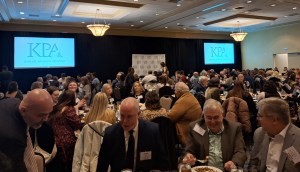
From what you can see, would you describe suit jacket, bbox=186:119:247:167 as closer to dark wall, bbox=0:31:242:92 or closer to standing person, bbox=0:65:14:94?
standing person, bbox=0:65:14:94

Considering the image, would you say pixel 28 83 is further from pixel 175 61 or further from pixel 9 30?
pixel 175 61

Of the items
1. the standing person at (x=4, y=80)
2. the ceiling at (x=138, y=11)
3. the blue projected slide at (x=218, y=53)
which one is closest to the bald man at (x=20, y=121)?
the standing person at (x=4, y=80)

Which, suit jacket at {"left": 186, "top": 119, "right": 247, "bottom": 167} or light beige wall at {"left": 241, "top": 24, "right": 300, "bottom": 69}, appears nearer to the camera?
suit jacket at {"left": 186, "top": 119, "right": 247, "bottom": 167}

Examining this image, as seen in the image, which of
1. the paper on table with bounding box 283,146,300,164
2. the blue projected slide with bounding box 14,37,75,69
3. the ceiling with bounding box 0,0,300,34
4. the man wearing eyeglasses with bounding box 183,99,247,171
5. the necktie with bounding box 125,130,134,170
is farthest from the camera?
the blue projected slide with bounding box 14,37,75,69

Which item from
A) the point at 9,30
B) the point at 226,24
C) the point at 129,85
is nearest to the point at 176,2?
the point at 129,85

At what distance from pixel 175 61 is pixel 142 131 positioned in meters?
13.5

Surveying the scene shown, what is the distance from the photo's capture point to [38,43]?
11.6 metres

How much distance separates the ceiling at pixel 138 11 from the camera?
27.8 ft

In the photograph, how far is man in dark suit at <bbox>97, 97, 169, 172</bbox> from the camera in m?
2.15

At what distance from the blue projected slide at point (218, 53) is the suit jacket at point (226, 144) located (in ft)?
46.8

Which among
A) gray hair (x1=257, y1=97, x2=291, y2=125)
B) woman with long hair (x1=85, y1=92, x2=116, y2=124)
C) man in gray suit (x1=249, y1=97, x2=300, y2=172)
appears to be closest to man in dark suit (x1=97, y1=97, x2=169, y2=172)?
man in gray suit (x1=249, y1=97, x2=300, y2=172)

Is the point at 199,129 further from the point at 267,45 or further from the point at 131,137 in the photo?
the point at 267,45

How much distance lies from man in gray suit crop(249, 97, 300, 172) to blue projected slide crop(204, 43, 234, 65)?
14.7 meters

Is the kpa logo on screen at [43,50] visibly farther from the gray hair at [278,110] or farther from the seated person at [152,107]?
the gray hair at [278,110]
